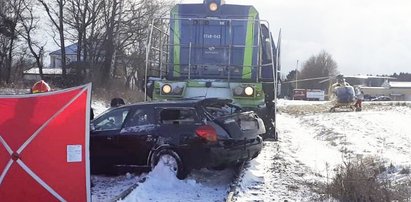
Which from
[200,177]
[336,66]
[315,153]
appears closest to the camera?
[200,177]

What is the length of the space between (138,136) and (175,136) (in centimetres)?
75

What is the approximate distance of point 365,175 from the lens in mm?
7691

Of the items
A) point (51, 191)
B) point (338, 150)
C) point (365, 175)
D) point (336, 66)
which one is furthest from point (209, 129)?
point (336, 66)

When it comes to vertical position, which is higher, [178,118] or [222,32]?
[222,32]

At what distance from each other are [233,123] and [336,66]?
4650 inches

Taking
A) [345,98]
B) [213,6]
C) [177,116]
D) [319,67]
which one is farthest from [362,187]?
[319,67]

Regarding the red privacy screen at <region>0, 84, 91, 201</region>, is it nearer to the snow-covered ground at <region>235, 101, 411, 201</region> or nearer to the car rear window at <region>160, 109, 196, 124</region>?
the snow-covered ground at <region>235, 101, 411, 201</region>

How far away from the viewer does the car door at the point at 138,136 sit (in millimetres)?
9234

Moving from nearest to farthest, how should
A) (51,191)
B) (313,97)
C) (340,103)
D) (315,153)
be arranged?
1. (51,191)
2. (315,153)
3. (340,103)
4. (313,97)

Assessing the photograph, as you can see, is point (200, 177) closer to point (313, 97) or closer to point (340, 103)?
point (340, 103)

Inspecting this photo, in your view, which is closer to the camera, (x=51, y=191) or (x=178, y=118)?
(x=51, y=191)

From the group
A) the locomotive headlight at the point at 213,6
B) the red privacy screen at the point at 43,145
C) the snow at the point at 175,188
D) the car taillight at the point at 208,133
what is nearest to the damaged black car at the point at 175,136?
the car taillight at the point at 208,133

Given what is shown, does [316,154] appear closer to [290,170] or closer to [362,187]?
[290,170]

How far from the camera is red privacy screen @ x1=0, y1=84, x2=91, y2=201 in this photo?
18.5ft
